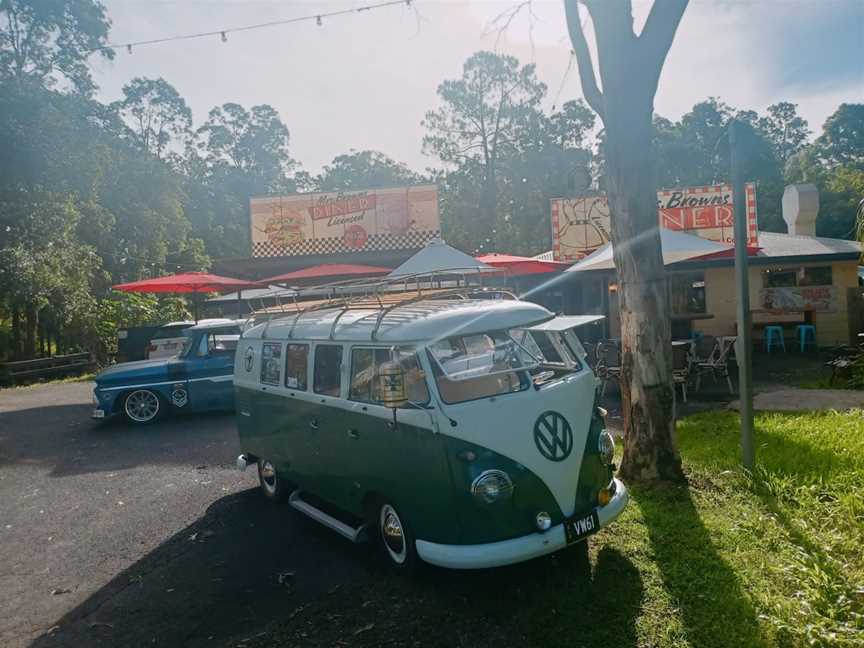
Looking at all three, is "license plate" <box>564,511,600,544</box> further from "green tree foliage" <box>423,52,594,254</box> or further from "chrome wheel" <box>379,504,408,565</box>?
"green tree foliage" <box>423,52,594,254</box>

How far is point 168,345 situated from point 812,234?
19.4 m

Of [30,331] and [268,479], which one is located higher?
[30,331]

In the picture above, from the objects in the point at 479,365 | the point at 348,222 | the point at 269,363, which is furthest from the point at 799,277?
the point at 269,363

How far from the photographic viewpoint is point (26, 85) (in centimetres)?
1475

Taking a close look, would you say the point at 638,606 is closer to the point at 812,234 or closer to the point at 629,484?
the point at 629,484

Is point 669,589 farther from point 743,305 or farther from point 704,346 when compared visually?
point 704,346

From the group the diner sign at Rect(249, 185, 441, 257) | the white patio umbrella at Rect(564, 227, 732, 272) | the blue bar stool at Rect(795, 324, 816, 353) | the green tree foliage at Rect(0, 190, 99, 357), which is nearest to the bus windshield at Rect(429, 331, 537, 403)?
the white patio umbrella at Rect(564, 227, 732, 272)

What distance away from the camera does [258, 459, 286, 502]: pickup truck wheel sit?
6.15 m

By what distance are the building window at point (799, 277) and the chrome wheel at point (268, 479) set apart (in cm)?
1477

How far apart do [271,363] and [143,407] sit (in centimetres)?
602

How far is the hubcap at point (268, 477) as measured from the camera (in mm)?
6234

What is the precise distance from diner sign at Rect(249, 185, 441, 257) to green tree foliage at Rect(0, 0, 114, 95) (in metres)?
8.32

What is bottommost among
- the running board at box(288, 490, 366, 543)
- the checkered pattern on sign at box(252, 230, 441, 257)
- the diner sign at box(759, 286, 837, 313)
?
the running board at box(288, 490, 366, 543)

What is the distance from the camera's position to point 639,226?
223 inches
